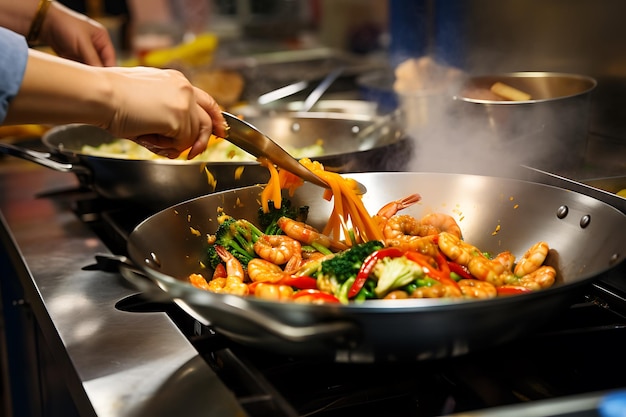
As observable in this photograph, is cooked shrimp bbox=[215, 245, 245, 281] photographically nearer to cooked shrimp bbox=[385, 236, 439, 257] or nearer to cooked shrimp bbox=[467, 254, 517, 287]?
cooked shrimp bbox=[385, 236, 439, 257]

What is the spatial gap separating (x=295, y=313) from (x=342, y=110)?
1.98 metres

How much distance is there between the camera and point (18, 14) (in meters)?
1.83

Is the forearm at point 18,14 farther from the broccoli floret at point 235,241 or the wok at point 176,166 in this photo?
the broccoli floret at point 235,241

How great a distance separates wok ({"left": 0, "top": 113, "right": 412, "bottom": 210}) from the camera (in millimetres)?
1660

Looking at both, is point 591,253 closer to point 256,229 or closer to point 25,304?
point 256,229

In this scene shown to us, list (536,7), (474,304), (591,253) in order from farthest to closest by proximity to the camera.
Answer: (536,7) < (591,253) < (474,304)

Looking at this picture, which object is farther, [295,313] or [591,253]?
[591,253]

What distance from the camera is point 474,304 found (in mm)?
873

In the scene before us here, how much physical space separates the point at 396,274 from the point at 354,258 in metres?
0.10

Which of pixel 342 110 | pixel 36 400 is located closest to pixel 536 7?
pixel 342 110

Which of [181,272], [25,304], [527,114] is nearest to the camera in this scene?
[181,272]

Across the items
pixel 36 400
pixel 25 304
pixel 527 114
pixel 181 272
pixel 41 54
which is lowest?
pixel 36 400

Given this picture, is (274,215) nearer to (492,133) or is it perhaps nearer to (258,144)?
(258,144)

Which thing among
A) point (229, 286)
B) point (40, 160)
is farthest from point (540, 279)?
point (40, 160)
